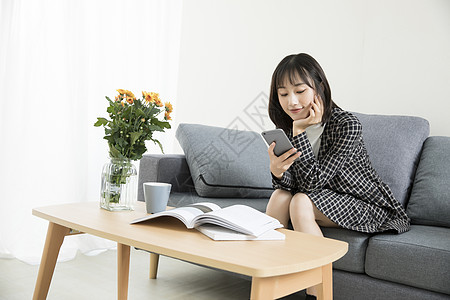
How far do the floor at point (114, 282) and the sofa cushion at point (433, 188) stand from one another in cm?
62

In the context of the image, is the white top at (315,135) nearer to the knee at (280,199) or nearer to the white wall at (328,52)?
the knee at (280,199)

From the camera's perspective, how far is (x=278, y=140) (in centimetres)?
152

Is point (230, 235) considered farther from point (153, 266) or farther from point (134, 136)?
point (153, 266)

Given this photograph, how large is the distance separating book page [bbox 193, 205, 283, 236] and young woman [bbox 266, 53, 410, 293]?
326mm

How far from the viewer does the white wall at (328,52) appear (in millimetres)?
2324

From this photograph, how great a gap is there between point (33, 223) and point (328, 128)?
165 centimetres

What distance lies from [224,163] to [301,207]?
0.68m

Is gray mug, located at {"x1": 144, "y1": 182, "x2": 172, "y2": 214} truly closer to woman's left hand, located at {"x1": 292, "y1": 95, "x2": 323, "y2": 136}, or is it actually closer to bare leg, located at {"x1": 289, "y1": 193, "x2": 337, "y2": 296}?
bare leg, located at {"x1": 289, "y1": 193, "x2": 337, "y2": 296}

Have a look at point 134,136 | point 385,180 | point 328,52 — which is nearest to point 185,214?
point 134,136

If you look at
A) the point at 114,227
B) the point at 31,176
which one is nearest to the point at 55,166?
the point at 31,176

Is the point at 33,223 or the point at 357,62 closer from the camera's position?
the point at 33,223

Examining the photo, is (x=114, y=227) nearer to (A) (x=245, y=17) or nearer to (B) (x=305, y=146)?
(B) (x=305, y=146)

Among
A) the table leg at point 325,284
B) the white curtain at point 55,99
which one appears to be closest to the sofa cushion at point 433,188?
the table leg at point 325,284

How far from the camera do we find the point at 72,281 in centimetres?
201
